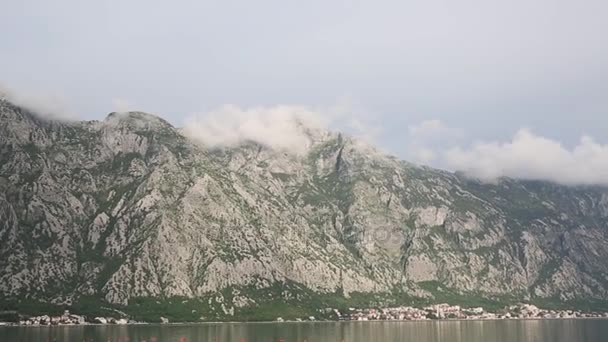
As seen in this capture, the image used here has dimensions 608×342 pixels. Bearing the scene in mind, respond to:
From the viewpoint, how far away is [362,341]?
16650 centimetres

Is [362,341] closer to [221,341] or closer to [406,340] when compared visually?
[406,340]

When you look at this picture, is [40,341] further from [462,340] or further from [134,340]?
[462,340]

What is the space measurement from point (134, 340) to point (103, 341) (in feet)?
28.0

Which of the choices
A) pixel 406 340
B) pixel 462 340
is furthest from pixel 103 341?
pixel 462 340

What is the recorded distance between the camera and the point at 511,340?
168 meters

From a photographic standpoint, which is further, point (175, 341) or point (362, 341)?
point (362, 341)

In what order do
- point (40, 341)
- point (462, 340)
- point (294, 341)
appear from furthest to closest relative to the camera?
point (462, 340), point (294, 341), point (40, 341)

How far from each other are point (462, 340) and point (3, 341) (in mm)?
120410

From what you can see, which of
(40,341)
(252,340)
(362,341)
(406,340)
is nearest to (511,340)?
(406,340)

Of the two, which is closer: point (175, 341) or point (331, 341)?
point (175, 341)

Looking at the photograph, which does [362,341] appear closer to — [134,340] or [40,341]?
[134,340]

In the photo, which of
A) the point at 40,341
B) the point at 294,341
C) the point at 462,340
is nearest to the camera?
the point at 40,341

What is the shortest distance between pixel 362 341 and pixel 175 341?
50.2 m

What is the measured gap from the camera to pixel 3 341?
150 m
